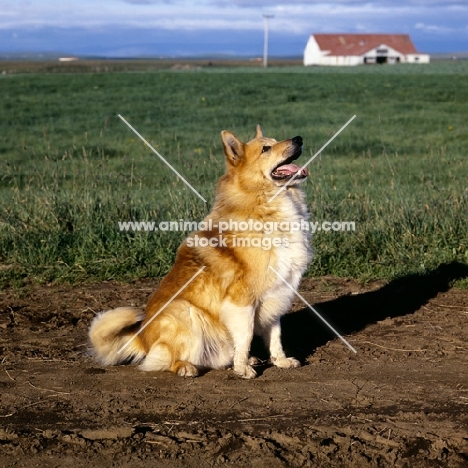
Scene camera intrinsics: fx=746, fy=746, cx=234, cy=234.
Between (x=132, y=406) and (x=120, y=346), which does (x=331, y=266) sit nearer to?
(x=120, y=346)

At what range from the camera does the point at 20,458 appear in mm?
4020

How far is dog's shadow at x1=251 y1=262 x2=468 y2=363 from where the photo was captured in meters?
6.44

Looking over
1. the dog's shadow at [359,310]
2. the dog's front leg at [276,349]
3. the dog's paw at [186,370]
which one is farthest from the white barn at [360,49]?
the dog's paw at [186,370]

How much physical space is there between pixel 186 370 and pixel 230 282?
70 cm

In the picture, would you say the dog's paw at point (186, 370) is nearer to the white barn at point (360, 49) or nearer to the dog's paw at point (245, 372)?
the dog's paw at point (245, 372)

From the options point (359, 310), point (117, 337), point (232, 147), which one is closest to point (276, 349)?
point (117, 337)

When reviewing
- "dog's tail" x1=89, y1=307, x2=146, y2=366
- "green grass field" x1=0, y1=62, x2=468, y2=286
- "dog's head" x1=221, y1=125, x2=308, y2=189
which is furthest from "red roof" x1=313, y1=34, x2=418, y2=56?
"dog's tail" x1=89, y1=307, x2=146, y2=366

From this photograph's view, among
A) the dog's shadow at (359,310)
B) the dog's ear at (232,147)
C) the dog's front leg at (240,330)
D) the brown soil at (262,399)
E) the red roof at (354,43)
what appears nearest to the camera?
the brown soil at (262,399)

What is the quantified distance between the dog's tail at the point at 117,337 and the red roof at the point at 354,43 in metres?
104

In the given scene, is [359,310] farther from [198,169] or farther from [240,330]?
[198,169]

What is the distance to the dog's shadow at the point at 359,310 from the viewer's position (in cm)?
644

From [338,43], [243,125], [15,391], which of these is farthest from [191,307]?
[338,43]

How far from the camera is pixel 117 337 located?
18.2 feet

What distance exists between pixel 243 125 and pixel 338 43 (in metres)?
88.1
